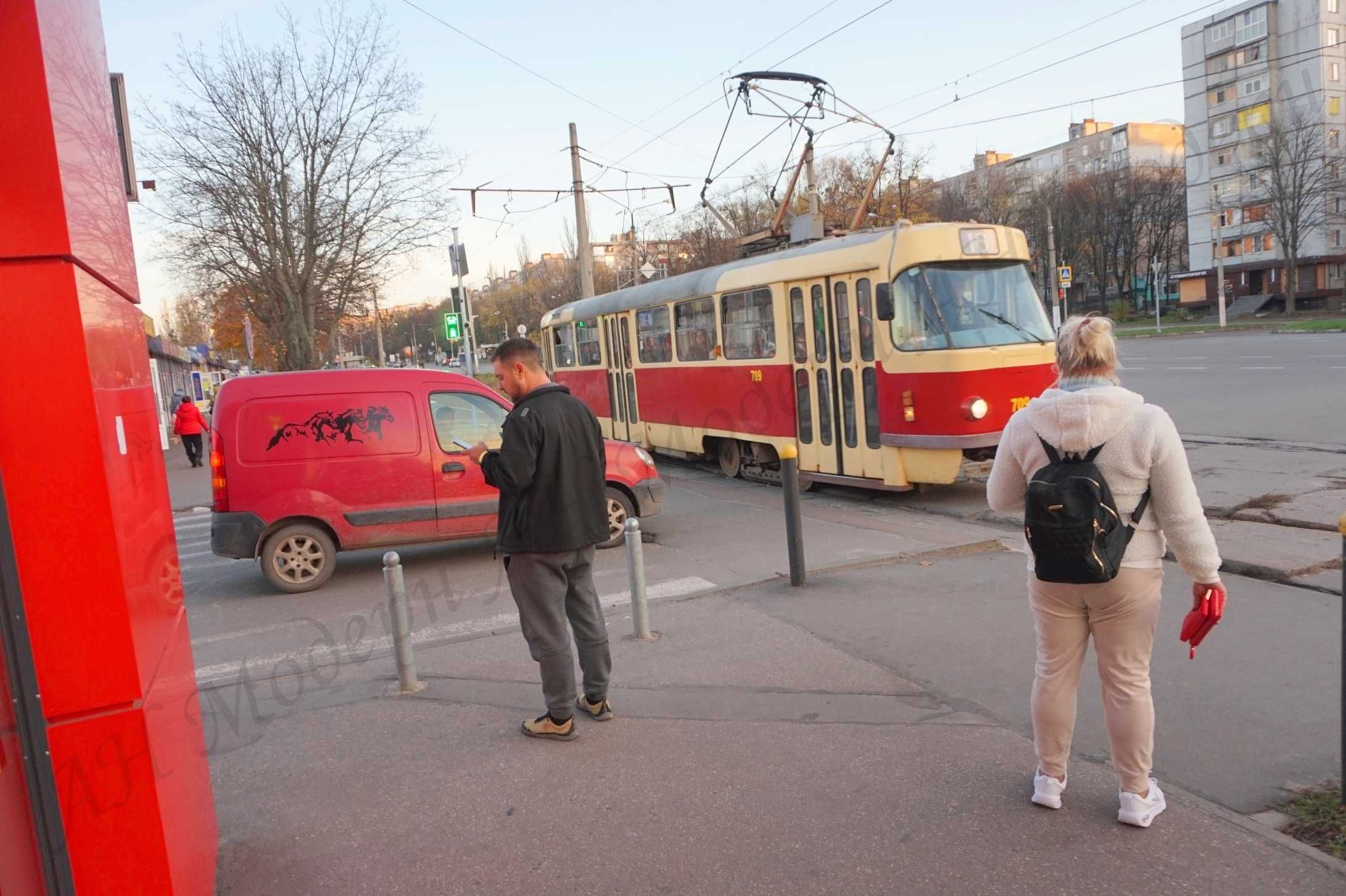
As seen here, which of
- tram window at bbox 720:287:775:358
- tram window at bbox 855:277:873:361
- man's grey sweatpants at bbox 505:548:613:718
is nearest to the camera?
man's grey sweatpants at bbox 505:548:613:718

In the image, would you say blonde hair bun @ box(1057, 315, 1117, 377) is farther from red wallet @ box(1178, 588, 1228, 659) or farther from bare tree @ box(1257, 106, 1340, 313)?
bare tree @ box(1257, 106, 1340, 313)

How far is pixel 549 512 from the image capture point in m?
4.46

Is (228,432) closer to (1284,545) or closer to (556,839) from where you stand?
(556,839)

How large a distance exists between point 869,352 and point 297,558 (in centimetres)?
638

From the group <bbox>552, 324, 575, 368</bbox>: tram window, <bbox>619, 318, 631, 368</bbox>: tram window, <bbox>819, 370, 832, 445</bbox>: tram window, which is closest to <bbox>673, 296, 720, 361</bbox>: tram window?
<bbox>619, 318, 631, 368</bbox>: tram window

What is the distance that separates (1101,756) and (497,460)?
290cm

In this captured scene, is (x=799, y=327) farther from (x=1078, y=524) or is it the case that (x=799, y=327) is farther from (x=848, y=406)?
(x=1078, y=524)

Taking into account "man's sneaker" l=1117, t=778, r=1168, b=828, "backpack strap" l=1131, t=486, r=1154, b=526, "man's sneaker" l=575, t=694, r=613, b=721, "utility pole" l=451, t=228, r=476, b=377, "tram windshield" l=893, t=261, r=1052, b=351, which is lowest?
"man's sneaker" l=1117, t=778, r=1168, b=828

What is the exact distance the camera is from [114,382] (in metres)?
2.79

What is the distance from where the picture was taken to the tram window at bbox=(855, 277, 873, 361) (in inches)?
436

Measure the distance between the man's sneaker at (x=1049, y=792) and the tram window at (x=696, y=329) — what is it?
10.8m

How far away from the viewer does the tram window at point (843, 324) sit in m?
11.4

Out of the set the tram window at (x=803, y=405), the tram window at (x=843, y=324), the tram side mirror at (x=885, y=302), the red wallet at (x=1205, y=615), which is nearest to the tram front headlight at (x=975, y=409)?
the tram side mirror at (x=885, y=302)

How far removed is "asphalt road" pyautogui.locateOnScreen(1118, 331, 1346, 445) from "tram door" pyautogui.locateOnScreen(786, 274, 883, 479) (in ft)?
13.5
